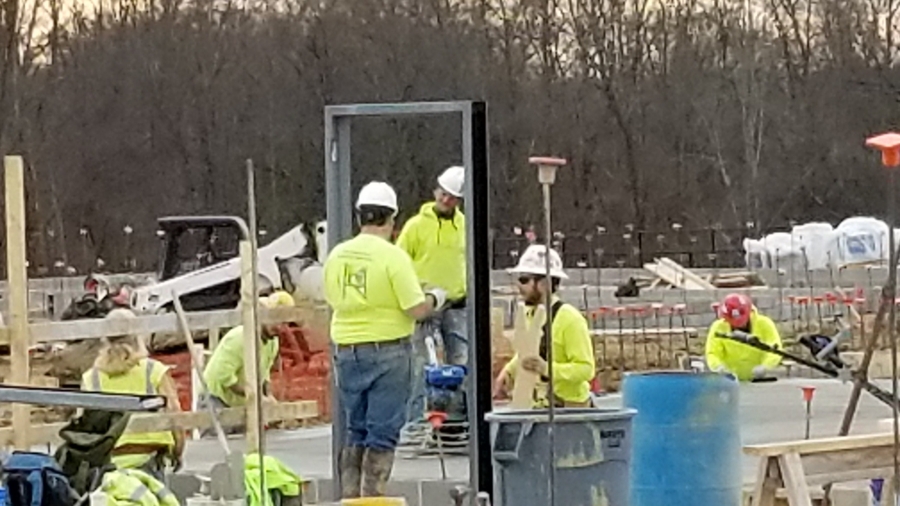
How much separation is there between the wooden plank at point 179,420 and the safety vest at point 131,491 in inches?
62.6

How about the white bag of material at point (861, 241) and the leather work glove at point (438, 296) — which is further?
the white bag of material at point (861, 241)

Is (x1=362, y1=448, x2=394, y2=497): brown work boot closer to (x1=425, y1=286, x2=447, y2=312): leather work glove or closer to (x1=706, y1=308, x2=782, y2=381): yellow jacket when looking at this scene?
(x1=425, y1=286, x2=447, y2=312): leather work glove

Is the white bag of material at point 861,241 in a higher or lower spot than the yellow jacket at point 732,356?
higher

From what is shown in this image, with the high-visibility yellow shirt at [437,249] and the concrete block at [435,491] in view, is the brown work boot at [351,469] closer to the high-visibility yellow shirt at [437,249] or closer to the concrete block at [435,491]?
the concrete block at [435,491]

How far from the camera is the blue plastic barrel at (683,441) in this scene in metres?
10.3

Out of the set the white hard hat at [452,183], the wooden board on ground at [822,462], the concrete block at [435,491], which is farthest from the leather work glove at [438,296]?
the wooden board on ground at [822,462]

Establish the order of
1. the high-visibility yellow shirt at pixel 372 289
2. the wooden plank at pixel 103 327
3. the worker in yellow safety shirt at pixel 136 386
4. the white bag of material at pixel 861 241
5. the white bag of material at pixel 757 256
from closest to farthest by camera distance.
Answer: the worker in yellow safety shirt at pixel 136 386 < the high-visibility yellow shirt at pixel 372 289 < the wooden plank at pixel 103 327 < the white bag of material at pixel 861 241 < the white bag of material at pixel 757 256

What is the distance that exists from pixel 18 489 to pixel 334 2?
61.6 m

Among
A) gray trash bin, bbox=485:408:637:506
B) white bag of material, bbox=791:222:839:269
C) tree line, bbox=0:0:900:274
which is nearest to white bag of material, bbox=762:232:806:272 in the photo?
white bag of material, bbox=791:222:839:269

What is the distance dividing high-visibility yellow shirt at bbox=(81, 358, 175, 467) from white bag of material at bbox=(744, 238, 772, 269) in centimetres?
3288

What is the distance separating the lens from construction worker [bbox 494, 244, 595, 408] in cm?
1039

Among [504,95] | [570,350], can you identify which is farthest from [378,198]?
[504,95]

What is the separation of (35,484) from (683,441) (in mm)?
3362

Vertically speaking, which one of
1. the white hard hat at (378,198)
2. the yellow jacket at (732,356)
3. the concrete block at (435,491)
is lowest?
the concrete block at (435,491)
